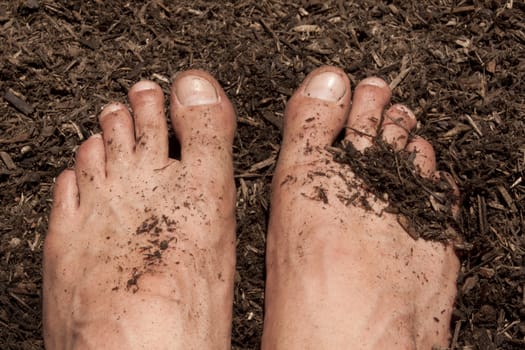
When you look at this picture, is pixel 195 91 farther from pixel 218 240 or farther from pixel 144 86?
pixel 218 240

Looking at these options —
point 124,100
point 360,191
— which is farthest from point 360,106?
point 124,100

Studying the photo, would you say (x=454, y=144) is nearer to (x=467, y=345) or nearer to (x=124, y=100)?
(x=467, y=345)

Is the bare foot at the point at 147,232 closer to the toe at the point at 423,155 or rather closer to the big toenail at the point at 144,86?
the big toenail at the point at 144,86

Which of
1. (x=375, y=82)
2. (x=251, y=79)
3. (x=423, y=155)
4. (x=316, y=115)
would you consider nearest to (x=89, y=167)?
(x=251, y=79)

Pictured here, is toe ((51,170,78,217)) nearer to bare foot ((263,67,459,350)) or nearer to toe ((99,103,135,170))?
toe ((99,103,135,170))

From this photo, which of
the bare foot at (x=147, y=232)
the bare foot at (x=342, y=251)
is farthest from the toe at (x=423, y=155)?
the bare foot at (x=147, y=232)

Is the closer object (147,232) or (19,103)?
(147,232)
